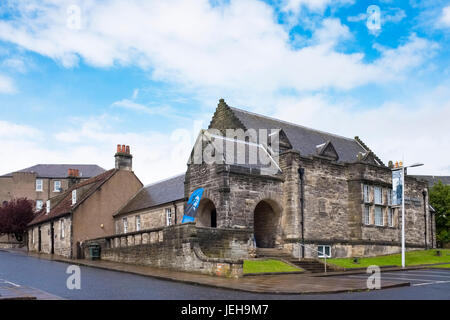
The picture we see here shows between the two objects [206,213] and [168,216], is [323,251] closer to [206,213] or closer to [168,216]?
[206,213]

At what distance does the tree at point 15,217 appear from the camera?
51906 millimetres

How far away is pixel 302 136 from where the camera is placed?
35000mm

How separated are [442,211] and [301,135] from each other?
2615cm

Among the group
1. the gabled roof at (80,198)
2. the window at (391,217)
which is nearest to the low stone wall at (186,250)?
the gabled roof at (80,198)

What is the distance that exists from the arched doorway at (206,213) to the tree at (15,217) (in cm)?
3182

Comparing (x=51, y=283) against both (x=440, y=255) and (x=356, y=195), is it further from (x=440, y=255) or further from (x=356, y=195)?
(x=440, y=255)

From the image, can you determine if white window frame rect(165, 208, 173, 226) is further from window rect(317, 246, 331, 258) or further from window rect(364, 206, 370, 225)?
window rect(364, 206, 370, 225)

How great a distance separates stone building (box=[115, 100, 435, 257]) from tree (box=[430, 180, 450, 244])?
1724 cm

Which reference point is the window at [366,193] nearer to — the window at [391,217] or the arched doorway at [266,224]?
the window at [391,217]

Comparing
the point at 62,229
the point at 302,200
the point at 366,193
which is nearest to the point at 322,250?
the point at 302,200

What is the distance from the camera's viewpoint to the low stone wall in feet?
62.6

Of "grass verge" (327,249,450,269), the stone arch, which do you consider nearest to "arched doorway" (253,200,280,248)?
the stone arch

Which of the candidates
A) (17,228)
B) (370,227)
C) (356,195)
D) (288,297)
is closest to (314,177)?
(356,195)
